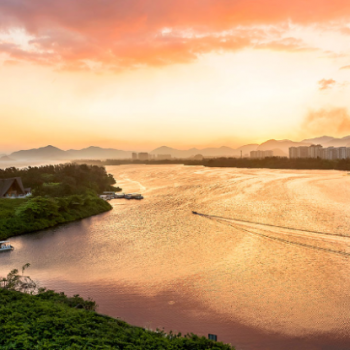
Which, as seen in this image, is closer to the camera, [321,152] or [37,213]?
[37,213]

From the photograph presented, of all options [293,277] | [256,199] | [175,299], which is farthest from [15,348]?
[256,199]

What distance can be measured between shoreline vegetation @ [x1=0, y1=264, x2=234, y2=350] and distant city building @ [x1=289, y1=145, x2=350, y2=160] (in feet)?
280

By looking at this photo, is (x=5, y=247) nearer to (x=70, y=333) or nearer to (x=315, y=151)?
(x=70, y=333)

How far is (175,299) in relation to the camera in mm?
8633

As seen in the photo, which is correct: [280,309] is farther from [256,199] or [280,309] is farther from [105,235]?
[256,199]

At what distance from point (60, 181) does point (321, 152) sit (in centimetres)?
8455

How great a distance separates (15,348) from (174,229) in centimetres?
1231

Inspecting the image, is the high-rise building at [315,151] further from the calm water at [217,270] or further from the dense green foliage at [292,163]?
the calm water at [217,270]

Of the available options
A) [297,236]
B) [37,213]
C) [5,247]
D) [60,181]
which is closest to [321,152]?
[60,181]

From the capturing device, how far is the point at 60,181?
90.9 feet

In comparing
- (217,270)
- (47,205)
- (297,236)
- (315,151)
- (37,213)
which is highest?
(315,151)

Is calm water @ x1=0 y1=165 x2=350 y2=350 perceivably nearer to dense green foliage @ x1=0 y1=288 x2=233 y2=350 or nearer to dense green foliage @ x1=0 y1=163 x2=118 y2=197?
dense green foliage @ x1=0 y1=288 x2=233 y2=350

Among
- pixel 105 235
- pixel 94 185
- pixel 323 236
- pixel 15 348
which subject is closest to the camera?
pixel 15 348

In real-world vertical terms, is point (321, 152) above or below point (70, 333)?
above
